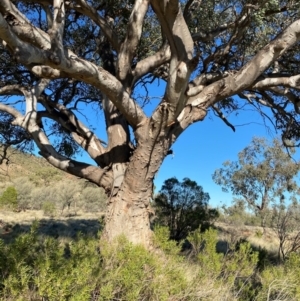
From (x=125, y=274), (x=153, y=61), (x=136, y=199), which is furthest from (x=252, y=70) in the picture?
(x=125, y=274)

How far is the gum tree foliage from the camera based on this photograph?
Answer: 13.9ft

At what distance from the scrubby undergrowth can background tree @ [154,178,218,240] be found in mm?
6369

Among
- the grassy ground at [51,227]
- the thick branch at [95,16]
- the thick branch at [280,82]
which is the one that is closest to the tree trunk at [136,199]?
the thick branch at [280,82]

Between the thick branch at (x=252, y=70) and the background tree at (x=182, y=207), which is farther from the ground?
the thick branch at (x=252, y=70)

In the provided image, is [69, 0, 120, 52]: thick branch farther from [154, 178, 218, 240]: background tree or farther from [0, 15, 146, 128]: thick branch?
[154, 178, 218, 240]: background tree

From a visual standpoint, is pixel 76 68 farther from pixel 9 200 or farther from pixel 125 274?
pixel 9 200

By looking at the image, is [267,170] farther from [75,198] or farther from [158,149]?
[158,149]

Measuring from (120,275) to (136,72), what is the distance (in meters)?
4.22

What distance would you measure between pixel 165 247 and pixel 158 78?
494cm

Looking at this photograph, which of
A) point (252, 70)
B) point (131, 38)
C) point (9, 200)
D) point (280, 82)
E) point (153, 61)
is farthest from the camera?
point (9, 200)

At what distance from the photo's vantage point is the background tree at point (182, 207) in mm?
11758

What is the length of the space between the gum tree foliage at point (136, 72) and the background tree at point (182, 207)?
13.0 feet

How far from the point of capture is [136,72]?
6.86m

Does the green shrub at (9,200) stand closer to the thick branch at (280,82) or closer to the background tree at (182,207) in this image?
the background tree at (182,207)
